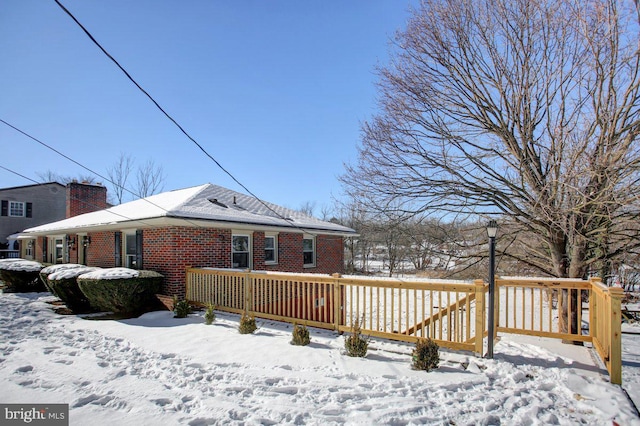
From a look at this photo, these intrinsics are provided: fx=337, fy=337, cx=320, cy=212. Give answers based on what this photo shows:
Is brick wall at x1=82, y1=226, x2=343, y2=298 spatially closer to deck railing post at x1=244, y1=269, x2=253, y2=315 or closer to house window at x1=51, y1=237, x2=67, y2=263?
deck railing post at x1=244, y1=269, x2=253, y2=315

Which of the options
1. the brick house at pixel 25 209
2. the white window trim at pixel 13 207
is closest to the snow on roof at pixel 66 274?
the brick house at pixel 25 209

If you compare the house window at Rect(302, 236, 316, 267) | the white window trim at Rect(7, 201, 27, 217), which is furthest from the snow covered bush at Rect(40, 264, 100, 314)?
the white window trim at Rect(7, 201, 27, 217)

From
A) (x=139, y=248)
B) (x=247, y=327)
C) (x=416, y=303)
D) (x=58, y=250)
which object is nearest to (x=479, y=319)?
(x=416, y=303)

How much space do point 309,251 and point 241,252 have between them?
364cm

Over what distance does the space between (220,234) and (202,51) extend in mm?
5037

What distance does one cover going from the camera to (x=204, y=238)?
9859mm

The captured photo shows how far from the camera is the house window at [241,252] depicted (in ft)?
35.4

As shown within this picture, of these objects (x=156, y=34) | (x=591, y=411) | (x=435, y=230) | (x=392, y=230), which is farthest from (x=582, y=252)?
(x=156, y=34)

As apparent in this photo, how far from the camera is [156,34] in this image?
7.11 metres

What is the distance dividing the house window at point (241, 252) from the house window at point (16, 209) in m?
28.8

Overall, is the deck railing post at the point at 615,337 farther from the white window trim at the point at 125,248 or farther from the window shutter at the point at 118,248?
the window shutter at the point at 118,248

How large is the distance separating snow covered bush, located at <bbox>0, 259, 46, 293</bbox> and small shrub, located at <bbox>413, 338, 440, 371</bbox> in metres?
16.3

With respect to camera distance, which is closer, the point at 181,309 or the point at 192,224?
the point at 181,309

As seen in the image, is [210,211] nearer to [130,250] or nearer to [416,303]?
[130,250]
